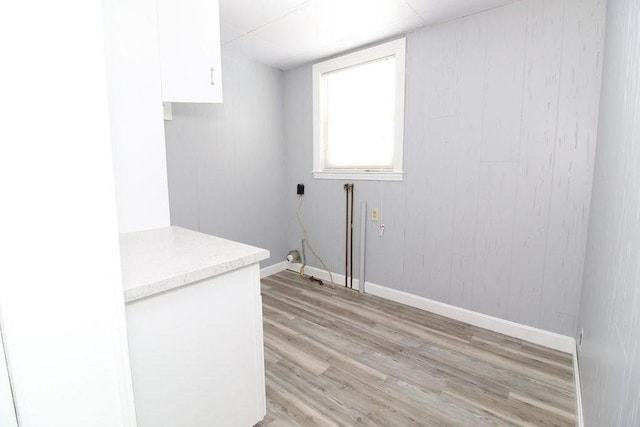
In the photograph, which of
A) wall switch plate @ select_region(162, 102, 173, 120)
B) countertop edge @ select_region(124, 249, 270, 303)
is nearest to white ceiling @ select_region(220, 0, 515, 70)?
wall switch plate @ select_region(162, 102, 173, 120)

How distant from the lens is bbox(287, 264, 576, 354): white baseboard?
81.1 inches

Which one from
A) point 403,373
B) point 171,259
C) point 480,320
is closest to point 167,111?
point 171,259

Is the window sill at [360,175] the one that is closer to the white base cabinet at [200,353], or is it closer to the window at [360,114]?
the window at [360,114]

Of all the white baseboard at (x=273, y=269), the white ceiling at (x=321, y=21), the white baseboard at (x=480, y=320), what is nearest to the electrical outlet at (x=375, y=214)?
the white baseboard at (x=480, y=320)

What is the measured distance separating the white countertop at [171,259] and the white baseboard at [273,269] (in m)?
2.04

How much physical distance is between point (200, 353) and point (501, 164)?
2.24 meters

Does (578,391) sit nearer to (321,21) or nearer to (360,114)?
(360,114)

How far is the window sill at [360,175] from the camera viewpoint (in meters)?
2.74

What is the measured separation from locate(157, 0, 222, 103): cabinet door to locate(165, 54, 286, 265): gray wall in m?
1.02

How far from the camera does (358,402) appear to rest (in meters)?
1.61

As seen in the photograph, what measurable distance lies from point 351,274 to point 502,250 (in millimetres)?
1431

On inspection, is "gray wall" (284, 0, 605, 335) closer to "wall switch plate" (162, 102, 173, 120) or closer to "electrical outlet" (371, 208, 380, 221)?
"electrical outlet" (371, 208, 380, 221)

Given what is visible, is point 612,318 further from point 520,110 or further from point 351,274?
point 351,274

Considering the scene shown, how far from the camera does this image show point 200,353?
110 cm
